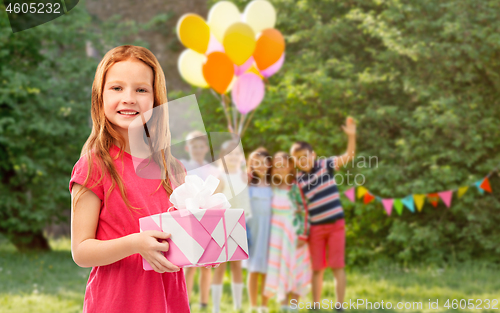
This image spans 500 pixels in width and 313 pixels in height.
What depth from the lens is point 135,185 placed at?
0.83 metres

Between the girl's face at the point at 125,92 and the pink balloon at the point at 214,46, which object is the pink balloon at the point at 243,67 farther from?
the girl's face at the point at 125,92

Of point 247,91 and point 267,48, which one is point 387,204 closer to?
point 247,91

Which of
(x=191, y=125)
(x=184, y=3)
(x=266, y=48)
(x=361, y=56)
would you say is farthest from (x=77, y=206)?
(x=184, y=3)

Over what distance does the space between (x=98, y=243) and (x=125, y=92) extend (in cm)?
27

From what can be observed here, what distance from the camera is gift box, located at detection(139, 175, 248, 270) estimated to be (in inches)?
27.7

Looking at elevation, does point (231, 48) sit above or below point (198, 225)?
above

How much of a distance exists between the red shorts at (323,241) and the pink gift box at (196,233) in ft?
8.30

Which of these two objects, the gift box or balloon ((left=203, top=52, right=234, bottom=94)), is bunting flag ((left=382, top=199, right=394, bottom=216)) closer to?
balloon ((left=203, top=52, right=234, bottom=94))

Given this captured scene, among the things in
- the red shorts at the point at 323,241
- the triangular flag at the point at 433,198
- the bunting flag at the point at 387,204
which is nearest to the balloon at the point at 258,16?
the red shorts at the point at 323,241

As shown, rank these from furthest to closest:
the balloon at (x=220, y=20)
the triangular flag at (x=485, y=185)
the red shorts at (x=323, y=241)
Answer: the triangular flag at (x=485, y=185), the balloon at (x=220, y=20), the red shorts at (x=323, y=241)

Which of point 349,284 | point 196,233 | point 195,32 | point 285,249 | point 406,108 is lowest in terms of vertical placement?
point 349,284

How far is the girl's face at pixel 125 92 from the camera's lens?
0.82 meters

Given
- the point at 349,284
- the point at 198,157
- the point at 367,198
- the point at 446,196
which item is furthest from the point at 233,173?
the point at 446,196

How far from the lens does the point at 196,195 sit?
716 mm
